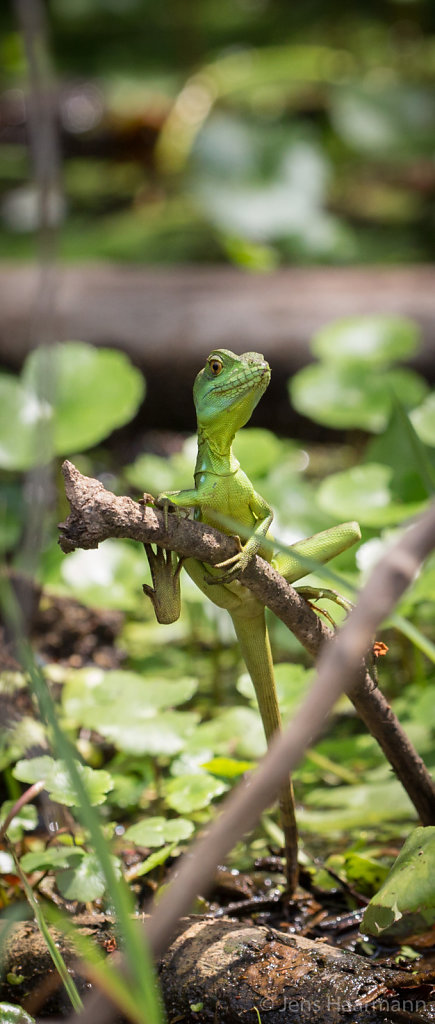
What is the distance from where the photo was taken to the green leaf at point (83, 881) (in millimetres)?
1720

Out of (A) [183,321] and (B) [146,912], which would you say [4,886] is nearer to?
(B) [146,912]

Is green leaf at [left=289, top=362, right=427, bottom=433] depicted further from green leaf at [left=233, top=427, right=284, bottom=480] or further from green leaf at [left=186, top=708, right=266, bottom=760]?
green leaf at [left=186, top=708, right=266, bottom=760]

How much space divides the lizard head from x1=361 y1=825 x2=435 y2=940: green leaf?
2.41 ft

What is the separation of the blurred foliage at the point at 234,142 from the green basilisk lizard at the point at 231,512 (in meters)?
3.84

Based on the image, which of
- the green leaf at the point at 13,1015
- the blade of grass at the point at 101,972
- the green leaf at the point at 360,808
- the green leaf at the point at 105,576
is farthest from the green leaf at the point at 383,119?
the green leaf at the point at 13,1015

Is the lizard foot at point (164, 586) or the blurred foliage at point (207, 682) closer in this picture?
the lizard foot at point (164, 586)

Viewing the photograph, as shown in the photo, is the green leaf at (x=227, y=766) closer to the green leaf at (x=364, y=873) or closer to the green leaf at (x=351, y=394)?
the green leaf at (x=364, y=873)

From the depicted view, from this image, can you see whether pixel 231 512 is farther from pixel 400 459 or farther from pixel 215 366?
pixel 400 459

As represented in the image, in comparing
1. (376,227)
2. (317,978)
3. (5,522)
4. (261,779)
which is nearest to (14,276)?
(5,522)

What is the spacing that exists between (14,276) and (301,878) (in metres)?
3.82

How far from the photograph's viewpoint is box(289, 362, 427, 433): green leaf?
336 centimetres

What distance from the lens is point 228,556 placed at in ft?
4.86

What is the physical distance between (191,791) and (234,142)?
5.40 meters

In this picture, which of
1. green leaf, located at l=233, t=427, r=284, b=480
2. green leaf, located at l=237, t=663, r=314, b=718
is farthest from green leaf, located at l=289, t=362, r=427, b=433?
green leaf, located at l=237, t=663, r=314, b=718
